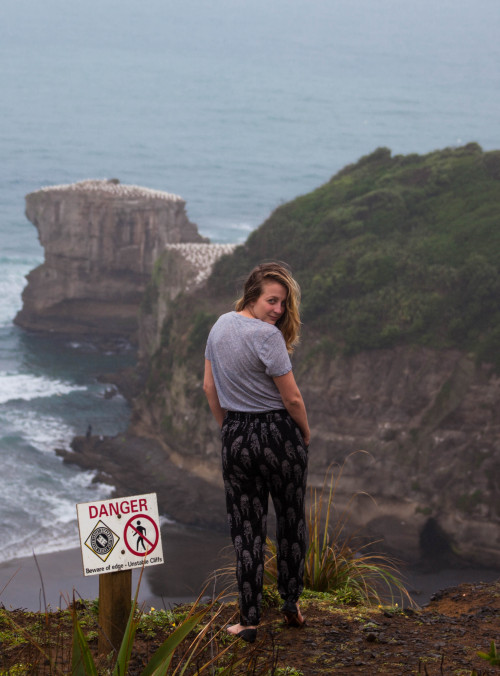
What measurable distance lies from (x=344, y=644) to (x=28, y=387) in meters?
42.5

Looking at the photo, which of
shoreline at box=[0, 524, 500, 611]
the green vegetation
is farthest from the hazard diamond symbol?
the green vegetation

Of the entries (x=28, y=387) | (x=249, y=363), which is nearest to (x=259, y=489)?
(x=249, y=363)

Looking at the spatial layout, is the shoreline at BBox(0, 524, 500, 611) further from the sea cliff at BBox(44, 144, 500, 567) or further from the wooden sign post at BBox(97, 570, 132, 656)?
the wooden sign post at BBox(97, 570, 132, 656)

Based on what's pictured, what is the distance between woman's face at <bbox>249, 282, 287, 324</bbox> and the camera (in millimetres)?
4719

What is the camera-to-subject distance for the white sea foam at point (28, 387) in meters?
44.1

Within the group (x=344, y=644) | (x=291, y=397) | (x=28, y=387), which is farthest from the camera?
(x=28, y=387)

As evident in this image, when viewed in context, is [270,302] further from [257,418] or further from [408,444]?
[408,444]

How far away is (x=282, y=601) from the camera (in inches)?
217

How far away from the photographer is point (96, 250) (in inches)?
2094

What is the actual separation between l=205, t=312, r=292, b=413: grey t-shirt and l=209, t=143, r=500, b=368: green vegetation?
25.8 m

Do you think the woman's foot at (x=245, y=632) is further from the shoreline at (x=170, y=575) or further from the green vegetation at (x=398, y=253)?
the green vegetation at (x=398, y=253)

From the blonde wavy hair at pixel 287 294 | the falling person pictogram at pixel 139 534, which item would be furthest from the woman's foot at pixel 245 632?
the blonde wavy hair at pixel 287 294

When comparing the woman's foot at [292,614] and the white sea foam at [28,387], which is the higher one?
the woman's foot at [292,614]

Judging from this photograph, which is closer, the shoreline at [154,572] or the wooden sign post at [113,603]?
the wooden sign post at [113,603]
